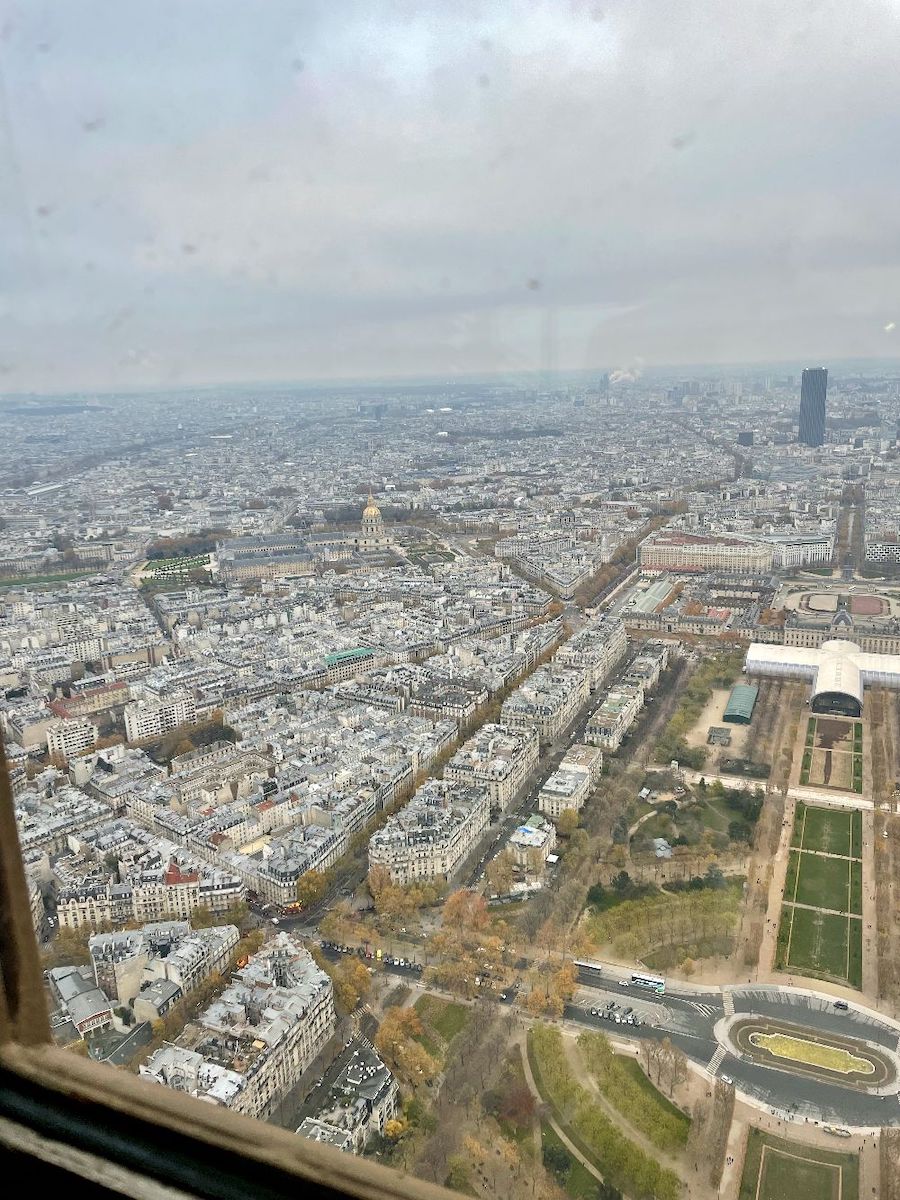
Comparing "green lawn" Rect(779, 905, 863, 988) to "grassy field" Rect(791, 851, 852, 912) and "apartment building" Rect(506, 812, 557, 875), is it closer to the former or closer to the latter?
"grassy field" Rect(791, 851, 852, 912)

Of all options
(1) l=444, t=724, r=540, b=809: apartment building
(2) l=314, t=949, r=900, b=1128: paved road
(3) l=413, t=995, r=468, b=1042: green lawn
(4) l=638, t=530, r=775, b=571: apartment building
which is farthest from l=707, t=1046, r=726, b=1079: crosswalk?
(4) l=638, t=530, r=775, b=571: apartment building

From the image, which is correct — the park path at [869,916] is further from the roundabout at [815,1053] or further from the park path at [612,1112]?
the park path at [612,1112]

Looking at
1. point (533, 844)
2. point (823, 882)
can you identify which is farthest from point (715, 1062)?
point (533, 844)

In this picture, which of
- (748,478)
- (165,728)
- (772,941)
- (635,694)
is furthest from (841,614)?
(748,478)

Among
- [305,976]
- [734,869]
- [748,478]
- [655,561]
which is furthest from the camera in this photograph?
[748,478]

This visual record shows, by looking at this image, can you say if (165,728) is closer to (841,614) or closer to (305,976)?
(305,976)

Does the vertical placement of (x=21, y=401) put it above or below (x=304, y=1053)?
above

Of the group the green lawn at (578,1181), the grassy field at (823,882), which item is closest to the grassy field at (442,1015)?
the green lawn at (578,1181)

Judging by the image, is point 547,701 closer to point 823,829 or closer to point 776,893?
point 823,829
